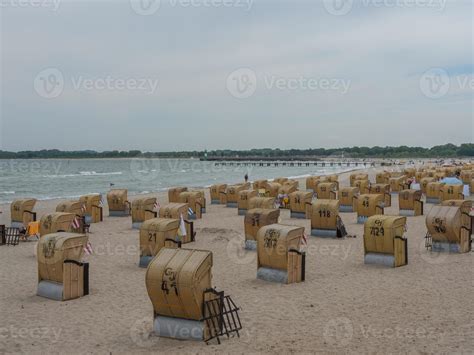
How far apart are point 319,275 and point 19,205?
17097mm

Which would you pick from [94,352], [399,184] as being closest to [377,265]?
[94,352]

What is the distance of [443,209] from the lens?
19.3 meters

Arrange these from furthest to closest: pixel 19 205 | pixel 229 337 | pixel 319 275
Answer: pixel 19 205
pixel 319 275
pixel 229 337

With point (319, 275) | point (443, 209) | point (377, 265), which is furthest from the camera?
point (443, 209)

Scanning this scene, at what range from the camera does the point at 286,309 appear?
1266 centimetres

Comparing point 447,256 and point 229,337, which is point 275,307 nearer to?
point 229,337

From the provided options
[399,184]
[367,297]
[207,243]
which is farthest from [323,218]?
[399,184]

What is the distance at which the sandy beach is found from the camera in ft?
33.9

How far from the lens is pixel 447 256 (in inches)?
730

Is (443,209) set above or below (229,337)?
above

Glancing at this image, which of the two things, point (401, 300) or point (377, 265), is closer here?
point (401, 300)

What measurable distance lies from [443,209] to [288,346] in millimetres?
11429

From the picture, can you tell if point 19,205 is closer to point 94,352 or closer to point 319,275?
point 319,275

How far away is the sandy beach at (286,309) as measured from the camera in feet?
33.9
